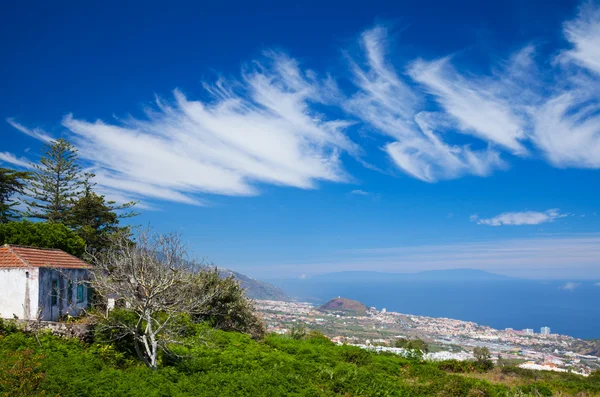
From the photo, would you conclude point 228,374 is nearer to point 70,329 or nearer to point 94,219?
point 70,329

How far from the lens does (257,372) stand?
1241cm

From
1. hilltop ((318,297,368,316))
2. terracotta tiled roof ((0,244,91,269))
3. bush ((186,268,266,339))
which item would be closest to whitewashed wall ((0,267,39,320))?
terracotta tiled roof ((0,244,91,269))

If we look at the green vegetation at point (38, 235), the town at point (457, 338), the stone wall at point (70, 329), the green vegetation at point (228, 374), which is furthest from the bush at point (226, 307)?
the town at point (457, 338)

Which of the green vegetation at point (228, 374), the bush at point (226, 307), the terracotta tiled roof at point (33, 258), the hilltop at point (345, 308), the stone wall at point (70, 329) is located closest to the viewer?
the green vegetation at point (228, 374)

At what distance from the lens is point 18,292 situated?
15594 mm

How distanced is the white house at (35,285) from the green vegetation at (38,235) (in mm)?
4443

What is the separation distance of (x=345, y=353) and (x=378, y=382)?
5.39 metres

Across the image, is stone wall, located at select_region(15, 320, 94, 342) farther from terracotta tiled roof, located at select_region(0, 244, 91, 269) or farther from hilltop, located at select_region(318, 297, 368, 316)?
hilltop, located at select_region(318, 297, 368, 316)

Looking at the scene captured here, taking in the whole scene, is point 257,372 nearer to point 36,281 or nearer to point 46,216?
point 36,281

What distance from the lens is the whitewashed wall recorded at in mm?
15500

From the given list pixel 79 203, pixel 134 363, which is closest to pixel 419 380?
pixel 134 363

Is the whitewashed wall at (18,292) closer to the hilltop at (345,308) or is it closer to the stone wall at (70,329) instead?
the stone wall at (70,329)

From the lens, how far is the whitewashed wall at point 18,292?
1550 centimetres

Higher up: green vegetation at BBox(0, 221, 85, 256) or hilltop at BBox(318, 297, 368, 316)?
green vegetation at BBox(0, 221, 85, 256)
